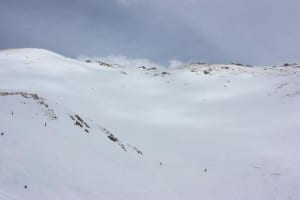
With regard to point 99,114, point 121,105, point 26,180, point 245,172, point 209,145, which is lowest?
point 26,180

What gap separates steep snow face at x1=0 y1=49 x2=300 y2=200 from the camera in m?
15.3

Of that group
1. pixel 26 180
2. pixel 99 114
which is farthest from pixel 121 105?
pixel 26 180

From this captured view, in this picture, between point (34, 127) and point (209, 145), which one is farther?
point (209, 145)

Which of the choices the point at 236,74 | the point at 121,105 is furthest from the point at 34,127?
the point at 236,74

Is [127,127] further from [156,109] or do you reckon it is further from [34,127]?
[34,127]

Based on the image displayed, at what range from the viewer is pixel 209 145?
1094 inches

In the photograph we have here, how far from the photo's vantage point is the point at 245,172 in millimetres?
21828

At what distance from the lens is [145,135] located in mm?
28766

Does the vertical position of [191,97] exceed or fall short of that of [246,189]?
it exceeds it

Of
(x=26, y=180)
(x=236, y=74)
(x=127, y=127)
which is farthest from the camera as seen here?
(x=236, y=74)

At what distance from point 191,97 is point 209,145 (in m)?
18.6

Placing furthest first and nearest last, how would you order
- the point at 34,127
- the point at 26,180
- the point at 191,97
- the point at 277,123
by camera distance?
the point at 191,97 < the point at 277,123 < the point at 34,127 < the point at 26,180

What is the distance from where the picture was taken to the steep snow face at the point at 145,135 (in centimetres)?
1529

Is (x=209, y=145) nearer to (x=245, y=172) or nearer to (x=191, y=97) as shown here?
(x=245, y=172)
